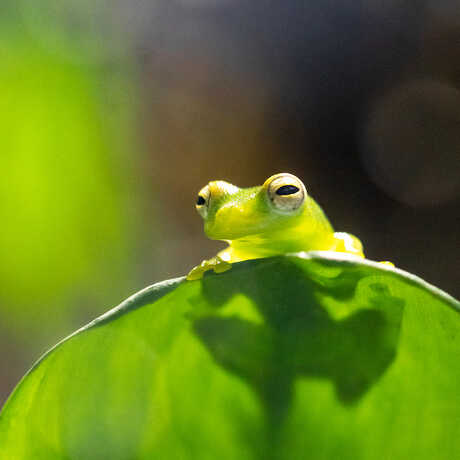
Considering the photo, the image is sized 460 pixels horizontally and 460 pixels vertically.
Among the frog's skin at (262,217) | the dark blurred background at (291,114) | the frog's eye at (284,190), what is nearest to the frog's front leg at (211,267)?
the frog's skin at (262,217)

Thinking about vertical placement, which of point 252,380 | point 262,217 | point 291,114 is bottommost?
point 252,380

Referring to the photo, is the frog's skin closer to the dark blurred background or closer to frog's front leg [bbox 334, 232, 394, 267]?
frog's front leg [bbox 334, 232, 394, 267]

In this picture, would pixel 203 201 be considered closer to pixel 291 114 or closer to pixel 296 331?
pixel 296 331

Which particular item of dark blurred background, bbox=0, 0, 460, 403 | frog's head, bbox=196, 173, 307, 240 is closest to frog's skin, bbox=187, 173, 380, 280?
frog's head, bbox=196, 173, 307, 240

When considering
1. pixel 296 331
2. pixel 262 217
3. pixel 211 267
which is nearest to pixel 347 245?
pixel 262 217

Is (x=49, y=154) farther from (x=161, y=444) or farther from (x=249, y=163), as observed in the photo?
(x=249, y=163)

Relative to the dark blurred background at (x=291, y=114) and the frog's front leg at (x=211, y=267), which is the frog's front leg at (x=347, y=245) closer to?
the frog's front leg at (x=211, y=267)
